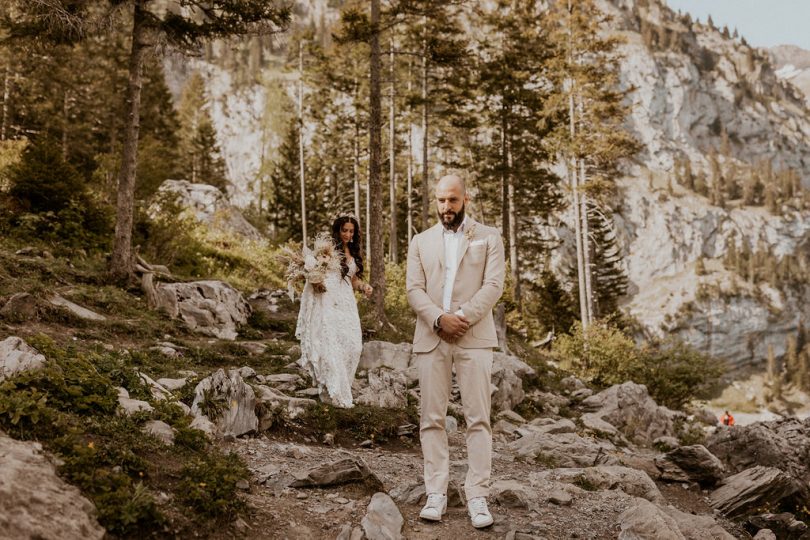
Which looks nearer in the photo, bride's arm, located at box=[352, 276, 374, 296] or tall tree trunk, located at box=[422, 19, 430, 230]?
bride's arm, located at box=[352, 276, 374, 296]

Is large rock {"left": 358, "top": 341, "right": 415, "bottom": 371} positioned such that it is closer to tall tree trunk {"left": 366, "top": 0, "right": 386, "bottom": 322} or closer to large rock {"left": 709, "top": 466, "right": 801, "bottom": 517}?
tall tree trunk {"left": 366, "top": 0, "right": 386, "bottom": 322}

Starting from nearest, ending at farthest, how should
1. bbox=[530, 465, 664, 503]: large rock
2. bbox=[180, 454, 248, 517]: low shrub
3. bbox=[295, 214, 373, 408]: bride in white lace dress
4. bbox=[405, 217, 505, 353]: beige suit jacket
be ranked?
1. bbox=[180, 454, 248, 517]: low shrub
2. bbox=[405, 217, 505, 353]: beige suit jacket
3. bbox=[530, 465, 664, 503]: large rock
4. bbox=[295, 214, 373, 408]: bride in white lace dress

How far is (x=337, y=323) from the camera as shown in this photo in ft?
28.3

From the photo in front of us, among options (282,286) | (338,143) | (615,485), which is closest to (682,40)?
(338,143)

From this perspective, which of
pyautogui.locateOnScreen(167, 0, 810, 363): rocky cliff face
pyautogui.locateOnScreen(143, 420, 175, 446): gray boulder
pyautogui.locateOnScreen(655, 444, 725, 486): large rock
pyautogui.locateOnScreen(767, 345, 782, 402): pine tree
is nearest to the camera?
pyautogui.locateOnScreen(143, 420, 175, 446): gray boulder

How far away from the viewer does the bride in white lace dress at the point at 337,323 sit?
8.30 metres

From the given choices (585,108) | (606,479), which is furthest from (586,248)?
(606,479)

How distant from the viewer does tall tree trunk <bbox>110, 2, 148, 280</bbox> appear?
12797mm

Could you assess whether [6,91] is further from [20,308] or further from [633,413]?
[633,413]

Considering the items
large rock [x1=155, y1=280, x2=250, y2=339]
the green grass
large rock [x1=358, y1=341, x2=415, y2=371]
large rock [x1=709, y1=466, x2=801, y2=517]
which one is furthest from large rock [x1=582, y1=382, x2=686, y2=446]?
the green grass

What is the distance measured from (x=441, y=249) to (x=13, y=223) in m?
14.7

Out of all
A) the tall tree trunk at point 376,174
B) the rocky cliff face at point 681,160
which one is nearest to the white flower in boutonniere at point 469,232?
the tall tree trunk at point 376,174

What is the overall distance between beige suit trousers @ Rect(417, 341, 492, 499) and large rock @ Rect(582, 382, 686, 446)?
8.87m

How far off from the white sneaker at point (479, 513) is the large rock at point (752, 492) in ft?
16.9
